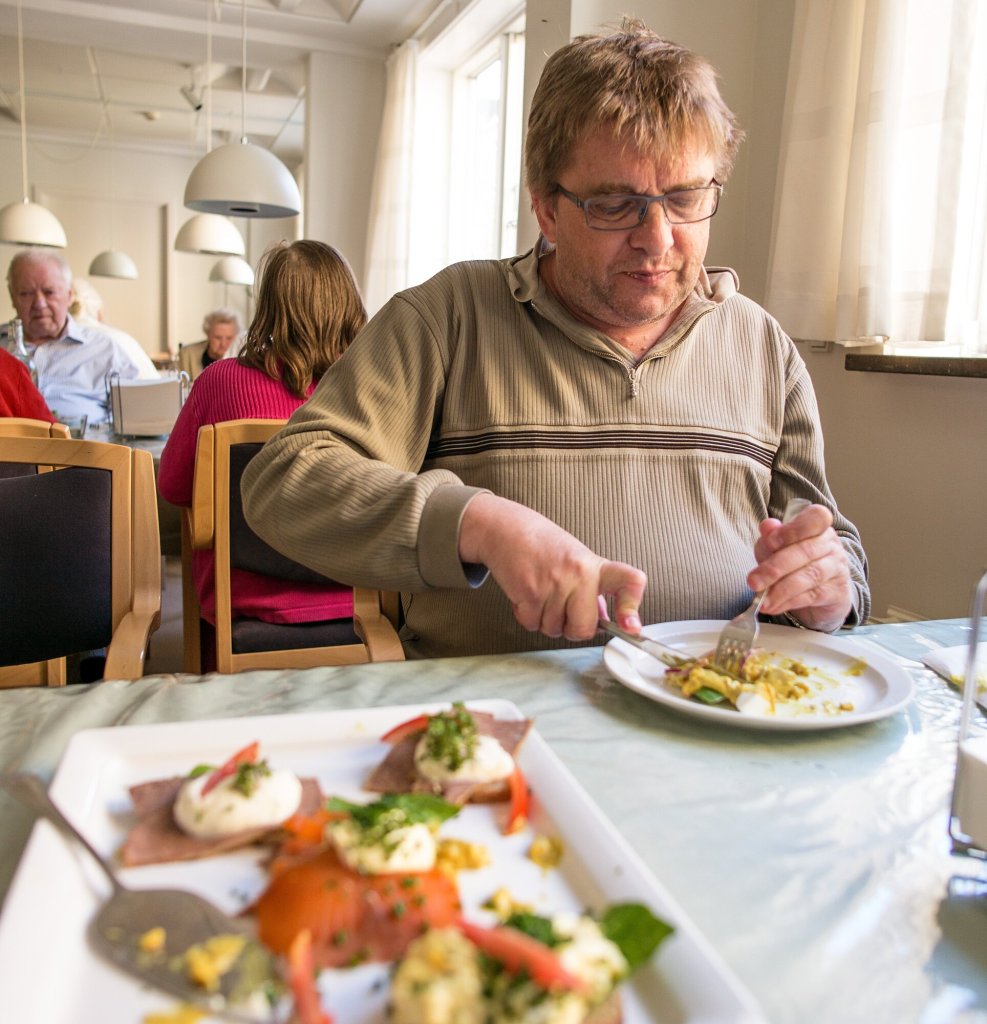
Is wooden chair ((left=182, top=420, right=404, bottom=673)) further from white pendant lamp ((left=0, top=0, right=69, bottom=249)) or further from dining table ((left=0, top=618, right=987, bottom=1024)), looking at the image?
white pendant lamp ((left=0, top=0, right=69, bottom=249))

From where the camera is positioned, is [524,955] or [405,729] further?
[405,729]

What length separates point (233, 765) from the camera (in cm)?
61

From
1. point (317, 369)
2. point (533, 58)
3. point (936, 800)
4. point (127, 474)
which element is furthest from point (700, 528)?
point (533, 58)

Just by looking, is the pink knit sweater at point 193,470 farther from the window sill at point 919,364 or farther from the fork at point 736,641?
the window sill at point 919,364

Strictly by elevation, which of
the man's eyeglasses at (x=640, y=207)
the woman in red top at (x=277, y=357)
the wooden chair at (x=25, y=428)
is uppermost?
the man's eyeglasses at (x=640, y=207)

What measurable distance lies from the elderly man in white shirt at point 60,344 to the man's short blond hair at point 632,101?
11.0 ft

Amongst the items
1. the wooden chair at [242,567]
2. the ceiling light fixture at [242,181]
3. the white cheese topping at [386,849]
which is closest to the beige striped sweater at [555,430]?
the wooden chair at [242,567]

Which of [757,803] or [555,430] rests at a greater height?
[555,430]

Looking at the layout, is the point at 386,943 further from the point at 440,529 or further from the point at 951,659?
the point at 951,659

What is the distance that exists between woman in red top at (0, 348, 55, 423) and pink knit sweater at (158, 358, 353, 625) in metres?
0.77

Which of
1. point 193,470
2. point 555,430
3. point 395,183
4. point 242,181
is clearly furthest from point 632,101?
point 395,183

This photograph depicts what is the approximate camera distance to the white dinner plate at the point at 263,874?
1.42ft

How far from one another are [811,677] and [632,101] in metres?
0.72

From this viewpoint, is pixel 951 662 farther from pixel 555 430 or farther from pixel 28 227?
pixel 28 227
